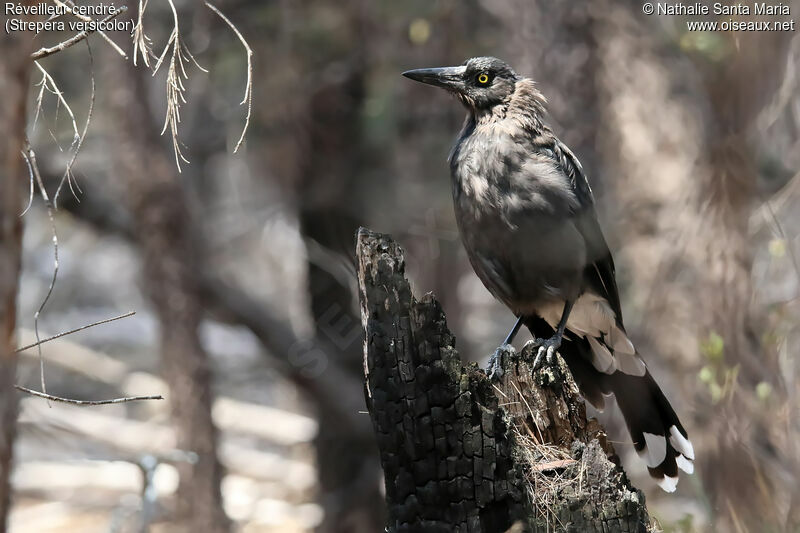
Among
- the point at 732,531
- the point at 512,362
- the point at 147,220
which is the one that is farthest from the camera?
the point at 147,220

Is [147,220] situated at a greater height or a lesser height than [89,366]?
lesser

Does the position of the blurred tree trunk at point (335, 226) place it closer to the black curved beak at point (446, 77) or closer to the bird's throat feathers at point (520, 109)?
the black curved beak at point (446, 77)

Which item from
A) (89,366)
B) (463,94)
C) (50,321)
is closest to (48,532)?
(89,366)

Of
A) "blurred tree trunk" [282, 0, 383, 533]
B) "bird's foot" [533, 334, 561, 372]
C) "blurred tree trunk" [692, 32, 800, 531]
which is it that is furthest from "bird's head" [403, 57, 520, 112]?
"blurred tree trunk" [282, 0, 383, 533]

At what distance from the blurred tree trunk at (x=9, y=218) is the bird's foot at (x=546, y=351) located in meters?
2.01

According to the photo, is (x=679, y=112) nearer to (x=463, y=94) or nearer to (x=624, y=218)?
Result: (x=624, y=218)

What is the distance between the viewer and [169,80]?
311cm

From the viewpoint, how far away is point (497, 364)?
3768 millimetres

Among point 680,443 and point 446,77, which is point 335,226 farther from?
point 680,443

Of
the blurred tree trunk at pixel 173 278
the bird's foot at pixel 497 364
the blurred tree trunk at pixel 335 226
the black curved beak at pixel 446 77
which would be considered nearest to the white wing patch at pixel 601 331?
the bird's foot at pixel 497 364

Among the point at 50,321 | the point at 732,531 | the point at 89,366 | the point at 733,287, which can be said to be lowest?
the point at 732,531

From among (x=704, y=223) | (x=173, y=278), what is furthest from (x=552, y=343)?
(x=173, y=278)

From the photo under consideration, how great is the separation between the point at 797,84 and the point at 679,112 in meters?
3.69

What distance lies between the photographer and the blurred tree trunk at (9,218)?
2.56 m
